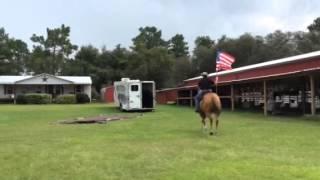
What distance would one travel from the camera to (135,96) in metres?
41.5

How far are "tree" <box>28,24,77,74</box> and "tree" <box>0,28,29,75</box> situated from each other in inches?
106

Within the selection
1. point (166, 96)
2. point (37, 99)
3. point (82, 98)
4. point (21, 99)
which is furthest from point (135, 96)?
point (82, 98)

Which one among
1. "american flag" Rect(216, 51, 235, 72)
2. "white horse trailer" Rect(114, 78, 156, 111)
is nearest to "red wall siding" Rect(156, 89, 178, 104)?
"white horse trailer" Rect(114, 78, 156, 111)

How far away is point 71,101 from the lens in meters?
67.9

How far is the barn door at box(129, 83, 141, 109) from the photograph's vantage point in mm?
41188

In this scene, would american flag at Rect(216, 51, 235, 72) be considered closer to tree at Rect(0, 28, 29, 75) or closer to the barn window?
the barn window

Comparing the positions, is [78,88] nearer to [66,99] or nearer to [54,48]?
[66,99]

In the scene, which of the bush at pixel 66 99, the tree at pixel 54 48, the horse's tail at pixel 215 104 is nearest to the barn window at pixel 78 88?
the bush at pixel 66 99

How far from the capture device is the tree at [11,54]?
104 meters

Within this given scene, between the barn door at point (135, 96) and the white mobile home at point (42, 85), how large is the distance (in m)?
35.3

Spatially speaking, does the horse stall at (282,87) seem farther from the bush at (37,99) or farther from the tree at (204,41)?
the tree at (204,41)

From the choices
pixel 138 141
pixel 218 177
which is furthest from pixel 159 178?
pixel 138 141

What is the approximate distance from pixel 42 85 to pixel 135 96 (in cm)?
3774

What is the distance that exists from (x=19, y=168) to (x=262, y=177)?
4.90 metres
